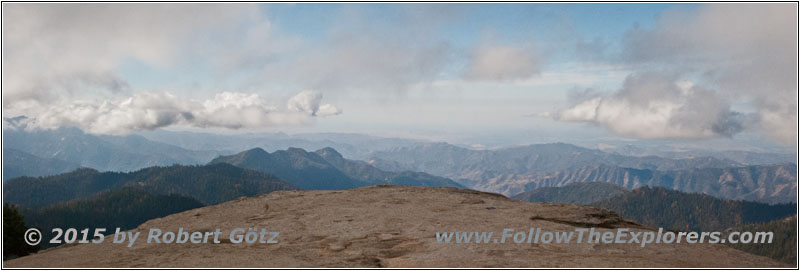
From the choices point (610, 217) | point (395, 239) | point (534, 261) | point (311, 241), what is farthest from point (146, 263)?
point (610, 217)

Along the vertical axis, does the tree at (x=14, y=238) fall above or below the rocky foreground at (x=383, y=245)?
below

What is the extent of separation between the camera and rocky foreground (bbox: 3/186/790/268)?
22219 millimetres

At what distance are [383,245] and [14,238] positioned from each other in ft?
95.0

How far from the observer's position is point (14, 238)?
113ft

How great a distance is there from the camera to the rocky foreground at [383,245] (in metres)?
22.2

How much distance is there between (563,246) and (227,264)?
56.0ft

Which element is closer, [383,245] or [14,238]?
[383,245]

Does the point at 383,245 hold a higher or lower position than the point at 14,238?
higher

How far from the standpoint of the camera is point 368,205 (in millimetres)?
37062

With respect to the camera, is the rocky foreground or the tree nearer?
the rocky foreground

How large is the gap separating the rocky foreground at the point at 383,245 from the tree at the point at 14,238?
6427 mm

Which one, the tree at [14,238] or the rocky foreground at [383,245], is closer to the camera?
the rocky foreground at [383,245]

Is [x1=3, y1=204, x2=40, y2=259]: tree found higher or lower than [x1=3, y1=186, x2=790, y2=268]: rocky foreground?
lower

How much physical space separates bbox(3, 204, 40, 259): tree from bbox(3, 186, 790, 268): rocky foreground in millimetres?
6427
